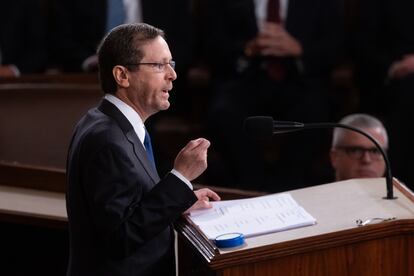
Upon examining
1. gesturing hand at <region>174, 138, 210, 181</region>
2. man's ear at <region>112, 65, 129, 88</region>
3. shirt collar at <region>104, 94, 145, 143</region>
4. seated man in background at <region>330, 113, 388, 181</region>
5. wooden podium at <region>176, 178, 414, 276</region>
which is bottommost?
seated man in background at <region>330, 113, 388, 181</region>

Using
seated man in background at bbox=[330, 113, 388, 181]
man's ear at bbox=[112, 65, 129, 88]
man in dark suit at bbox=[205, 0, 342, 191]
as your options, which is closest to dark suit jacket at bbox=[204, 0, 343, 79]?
man in dark suit at bbox=[205, 0, 342, 191]

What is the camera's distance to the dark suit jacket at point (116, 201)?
163 centimetres

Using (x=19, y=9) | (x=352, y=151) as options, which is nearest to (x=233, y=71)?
(x=19, y=9)

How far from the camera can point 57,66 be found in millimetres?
4133

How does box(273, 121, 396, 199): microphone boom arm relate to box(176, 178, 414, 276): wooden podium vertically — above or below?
above

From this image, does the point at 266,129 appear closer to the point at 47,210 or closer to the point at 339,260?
the point at 339,260

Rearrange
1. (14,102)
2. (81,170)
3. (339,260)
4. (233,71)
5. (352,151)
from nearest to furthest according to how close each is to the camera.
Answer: (339,260), (81,170), (352,151), (14,102), (233,71)

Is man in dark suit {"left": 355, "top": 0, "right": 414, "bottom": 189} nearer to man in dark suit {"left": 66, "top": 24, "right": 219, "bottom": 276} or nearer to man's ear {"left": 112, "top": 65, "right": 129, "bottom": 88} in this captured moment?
man in dark suit {"left": 66, "top": 24, "right": 219, "bottom": 276}

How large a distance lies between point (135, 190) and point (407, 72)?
226 cm

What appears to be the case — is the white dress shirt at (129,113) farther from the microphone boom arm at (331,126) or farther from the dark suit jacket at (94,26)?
the dark suit jacket at (94,26)

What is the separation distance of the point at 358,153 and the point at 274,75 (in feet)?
3.72

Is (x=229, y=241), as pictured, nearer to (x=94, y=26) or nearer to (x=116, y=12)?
(x=116, y=12)

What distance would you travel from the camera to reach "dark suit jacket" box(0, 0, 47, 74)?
3.97 metres

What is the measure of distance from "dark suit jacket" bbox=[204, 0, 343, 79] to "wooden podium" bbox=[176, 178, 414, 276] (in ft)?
6.99
